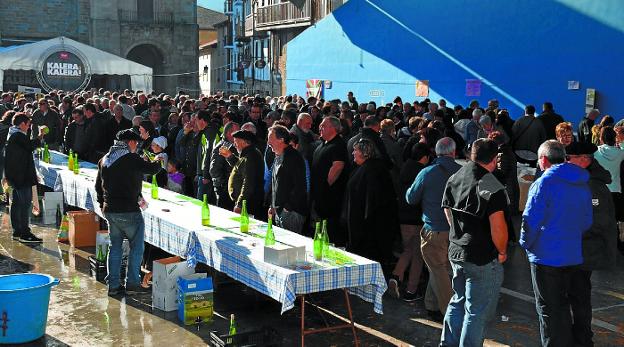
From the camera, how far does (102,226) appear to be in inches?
375

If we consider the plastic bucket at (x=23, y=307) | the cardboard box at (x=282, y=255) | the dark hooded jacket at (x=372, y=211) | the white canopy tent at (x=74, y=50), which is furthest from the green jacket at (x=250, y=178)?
the white canopy tent at (x=74, y=50)

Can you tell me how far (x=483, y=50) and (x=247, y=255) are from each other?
43.0ft

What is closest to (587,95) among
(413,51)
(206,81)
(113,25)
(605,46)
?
(605,46)

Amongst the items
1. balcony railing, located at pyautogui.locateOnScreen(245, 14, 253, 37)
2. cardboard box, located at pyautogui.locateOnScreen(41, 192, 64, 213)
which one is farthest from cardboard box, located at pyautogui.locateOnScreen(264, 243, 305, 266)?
balcony railing, located at pyautogui.locateOnScreen(245, 14, 253, 37)

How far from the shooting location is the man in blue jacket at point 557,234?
16.6 feet

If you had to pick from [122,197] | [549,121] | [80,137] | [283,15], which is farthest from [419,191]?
[283,15]

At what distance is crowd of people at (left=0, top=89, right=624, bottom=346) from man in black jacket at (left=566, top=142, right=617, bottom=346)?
1 centimetres

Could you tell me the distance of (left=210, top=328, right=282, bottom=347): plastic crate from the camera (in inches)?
218

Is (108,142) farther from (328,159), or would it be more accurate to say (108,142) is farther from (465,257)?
(465,257)

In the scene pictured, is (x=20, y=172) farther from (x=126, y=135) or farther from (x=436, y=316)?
(x=436, y=316)

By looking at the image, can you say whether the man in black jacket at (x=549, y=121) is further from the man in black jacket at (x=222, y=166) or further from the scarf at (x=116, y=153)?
the scarf at (x=116, y=153)

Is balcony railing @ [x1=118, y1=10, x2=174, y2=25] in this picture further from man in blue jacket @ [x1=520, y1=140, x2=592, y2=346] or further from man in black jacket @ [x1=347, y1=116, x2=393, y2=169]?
man in blue jacket @ [x1=520, y1=140, x2=592, y2=346]

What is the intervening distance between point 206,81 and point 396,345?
53571 mm

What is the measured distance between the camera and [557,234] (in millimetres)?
5074
